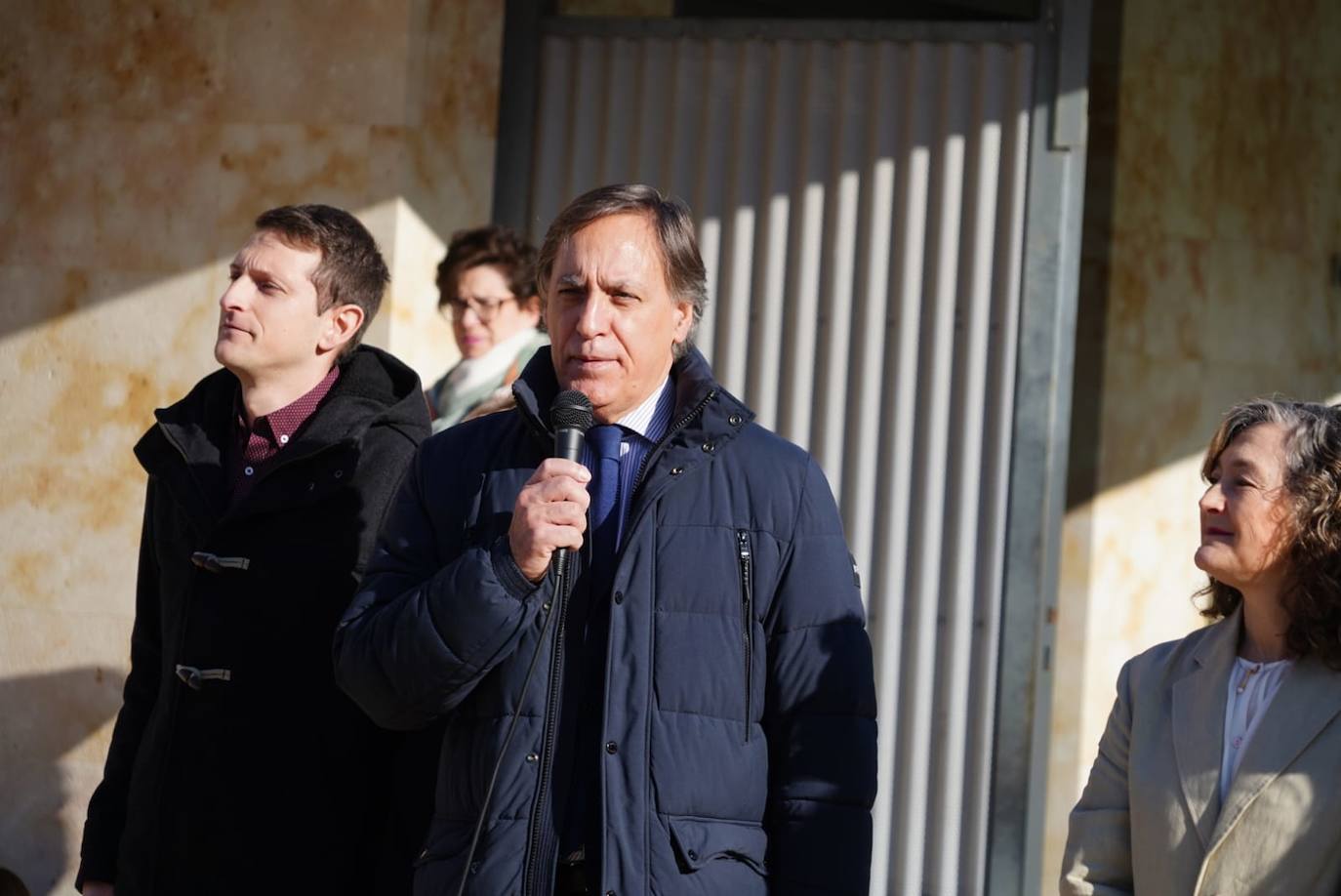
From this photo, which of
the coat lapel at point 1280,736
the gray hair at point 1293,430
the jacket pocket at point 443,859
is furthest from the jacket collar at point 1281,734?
the jacket pocket at point 443,859

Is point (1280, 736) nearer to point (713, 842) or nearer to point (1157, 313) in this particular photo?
point (713, 842)

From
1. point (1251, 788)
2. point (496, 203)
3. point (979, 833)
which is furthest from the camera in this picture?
point (496, 203)

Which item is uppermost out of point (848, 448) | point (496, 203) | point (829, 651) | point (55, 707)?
Answer: point (496, 203)

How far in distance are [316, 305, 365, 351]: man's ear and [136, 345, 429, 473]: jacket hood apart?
60mm

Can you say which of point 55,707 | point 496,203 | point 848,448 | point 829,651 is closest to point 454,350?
point 496,203

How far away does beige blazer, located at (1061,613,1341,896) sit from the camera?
2840 mm

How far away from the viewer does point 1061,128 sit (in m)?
5.21

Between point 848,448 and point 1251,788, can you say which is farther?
point 848,448

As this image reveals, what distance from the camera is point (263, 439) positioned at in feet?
11.2

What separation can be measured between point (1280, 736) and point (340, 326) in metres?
1.96

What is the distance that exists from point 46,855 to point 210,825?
2.37m

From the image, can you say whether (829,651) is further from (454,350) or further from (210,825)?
(454,350)

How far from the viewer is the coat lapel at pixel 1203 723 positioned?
2.93 meters

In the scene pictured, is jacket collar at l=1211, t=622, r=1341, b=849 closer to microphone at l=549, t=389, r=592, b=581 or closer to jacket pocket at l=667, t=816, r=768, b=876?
jacket pocket at l=667, t=816, r=768, b=876
